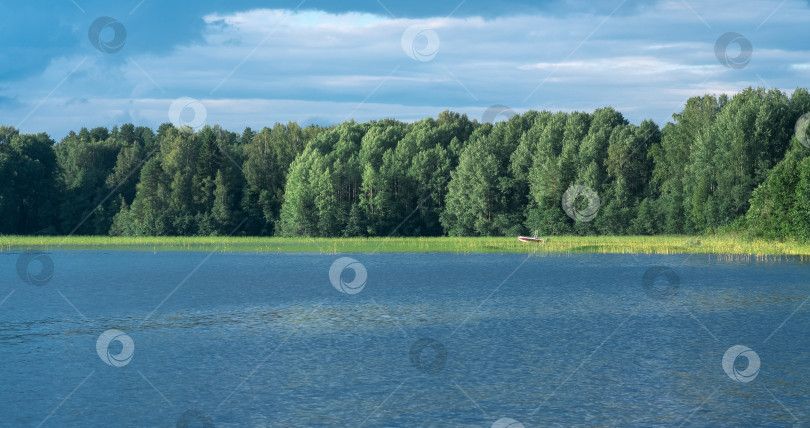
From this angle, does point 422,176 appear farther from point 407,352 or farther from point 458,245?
point 407,352

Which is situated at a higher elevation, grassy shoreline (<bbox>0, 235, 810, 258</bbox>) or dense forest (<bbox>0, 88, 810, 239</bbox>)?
dense forest (<bbox>0, 88, 810, 239</bbox>)

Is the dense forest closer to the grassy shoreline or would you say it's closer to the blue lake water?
the grassy shoreline

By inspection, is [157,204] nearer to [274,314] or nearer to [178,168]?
[178,168]

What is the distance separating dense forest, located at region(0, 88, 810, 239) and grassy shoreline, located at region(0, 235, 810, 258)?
7017mm

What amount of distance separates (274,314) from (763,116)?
85194 mm

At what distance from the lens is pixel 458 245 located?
98.1 m

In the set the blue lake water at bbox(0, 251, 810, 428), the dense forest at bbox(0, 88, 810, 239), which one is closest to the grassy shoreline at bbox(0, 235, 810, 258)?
the dense forest at bbox(0, 88, 810, 239)

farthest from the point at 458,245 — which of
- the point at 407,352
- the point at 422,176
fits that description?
the point at 407,352

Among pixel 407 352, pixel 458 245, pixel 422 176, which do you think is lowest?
pixel 407 352

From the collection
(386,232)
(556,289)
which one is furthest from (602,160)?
(556,289)

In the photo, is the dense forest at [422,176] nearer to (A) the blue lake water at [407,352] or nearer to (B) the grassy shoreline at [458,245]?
(B) the grassy shoreline at [458,245]

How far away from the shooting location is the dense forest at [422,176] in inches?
4183

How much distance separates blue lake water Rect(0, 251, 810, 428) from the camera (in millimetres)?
18219

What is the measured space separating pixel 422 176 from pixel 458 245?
3484cm
